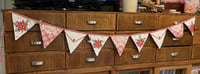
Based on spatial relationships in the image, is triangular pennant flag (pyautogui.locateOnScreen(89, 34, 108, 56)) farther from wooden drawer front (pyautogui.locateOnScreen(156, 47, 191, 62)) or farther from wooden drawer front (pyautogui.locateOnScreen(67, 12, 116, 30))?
wooden drawer front (pyautogui.locateOnScreen(156, 47, 191, 62))

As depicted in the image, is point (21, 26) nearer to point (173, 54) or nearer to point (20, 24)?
point (20, 24)

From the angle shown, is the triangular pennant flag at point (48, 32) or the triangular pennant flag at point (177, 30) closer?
the triangular pennant flag at point (48, 32)

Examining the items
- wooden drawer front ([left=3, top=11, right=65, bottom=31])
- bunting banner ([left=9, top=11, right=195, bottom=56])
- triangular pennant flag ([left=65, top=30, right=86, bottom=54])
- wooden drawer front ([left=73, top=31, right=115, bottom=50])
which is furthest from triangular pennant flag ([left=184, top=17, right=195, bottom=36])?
wooden drawer front ([left=3, top=11, right=65, bottom=31])

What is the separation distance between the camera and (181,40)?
5.21ft

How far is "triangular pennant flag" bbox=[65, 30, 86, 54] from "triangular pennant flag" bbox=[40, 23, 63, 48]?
0.22 feet

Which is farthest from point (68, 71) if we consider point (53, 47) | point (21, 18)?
point (21, 18)

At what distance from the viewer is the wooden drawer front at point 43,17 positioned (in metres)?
1.13

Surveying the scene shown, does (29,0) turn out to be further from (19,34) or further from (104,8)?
(104,8)

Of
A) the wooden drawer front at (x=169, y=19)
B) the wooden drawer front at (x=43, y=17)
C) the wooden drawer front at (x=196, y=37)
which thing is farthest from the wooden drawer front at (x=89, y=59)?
the wooden drawer front at (x=196, y=37)

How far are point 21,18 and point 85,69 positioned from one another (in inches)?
22.5

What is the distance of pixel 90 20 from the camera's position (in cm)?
130

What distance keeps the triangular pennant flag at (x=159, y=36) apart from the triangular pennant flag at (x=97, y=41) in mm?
417

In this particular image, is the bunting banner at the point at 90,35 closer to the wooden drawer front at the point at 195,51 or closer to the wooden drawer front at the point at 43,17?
the wooden drawer front at the point at 43,17

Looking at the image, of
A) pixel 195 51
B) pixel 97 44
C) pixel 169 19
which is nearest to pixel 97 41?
pixel 97 44
